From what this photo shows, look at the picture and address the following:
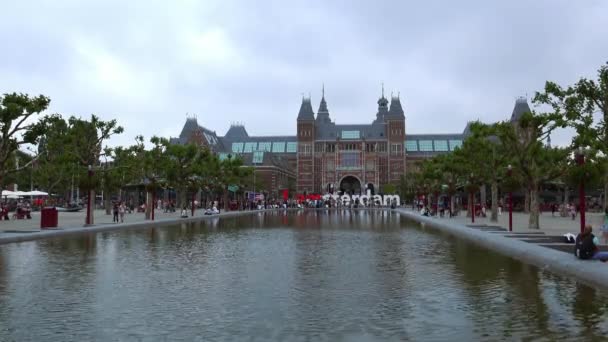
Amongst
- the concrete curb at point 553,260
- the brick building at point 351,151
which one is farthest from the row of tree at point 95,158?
the brick building at point 351,151

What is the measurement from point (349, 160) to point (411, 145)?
63.9 ft

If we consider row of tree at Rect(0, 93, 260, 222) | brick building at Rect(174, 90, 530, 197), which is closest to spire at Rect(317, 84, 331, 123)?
brick building at Rect(174, 90, 530, 197)

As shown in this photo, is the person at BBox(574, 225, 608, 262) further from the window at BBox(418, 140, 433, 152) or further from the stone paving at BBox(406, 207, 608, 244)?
the window at BBox(418, 140, 433, 152)

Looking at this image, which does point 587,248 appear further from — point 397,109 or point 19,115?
point 397,109

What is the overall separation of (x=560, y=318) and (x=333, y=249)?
11.2 metres

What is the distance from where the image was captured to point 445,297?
10.8 m

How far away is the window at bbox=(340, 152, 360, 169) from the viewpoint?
147 metres

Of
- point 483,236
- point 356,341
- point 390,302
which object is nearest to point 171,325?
point 356,341

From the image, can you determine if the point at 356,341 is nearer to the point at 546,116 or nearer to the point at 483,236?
the point at 483,236

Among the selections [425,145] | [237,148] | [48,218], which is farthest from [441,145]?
[48,218]

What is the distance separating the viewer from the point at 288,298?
10672mm

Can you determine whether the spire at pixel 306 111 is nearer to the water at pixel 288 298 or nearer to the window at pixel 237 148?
the window at pixel 237 148

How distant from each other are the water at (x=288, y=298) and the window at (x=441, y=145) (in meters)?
139

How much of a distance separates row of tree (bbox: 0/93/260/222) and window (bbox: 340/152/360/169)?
246 feet
